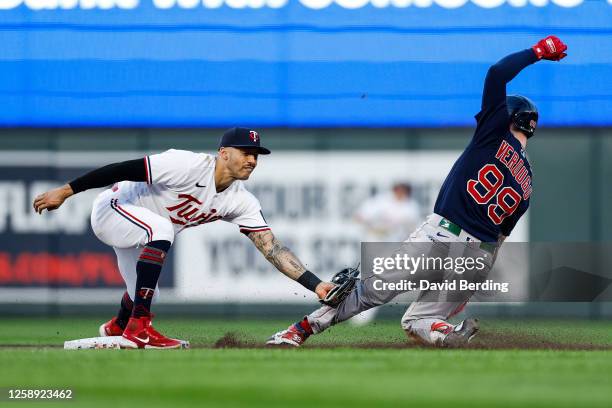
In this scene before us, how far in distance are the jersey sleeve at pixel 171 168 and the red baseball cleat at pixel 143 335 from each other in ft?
2.79

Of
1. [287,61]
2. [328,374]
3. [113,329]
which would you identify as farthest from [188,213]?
[287,61]

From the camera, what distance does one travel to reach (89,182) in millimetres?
7105

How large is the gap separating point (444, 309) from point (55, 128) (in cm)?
715

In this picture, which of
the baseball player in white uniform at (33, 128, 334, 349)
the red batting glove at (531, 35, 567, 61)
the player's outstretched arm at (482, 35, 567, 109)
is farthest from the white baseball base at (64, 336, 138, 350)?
the red batting glove at (531, 35, 567, 61)

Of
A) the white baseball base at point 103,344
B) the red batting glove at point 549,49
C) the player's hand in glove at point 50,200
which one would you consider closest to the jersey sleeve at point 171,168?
the player's hand in glove at point 50,200

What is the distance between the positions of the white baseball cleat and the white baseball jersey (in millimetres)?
1438

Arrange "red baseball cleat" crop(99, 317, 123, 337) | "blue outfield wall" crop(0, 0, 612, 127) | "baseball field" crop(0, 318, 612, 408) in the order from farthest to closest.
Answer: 1. "blue outfield wall" crop(0, 0, 612, 127)
2. "red baseball cleat" crop(99, 317, 123, 337)
3. "baseball field" crop(0, 318, 612, 408)

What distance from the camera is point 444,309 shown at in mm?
7469

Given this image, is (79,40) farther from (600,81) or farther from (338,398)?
(338,398)

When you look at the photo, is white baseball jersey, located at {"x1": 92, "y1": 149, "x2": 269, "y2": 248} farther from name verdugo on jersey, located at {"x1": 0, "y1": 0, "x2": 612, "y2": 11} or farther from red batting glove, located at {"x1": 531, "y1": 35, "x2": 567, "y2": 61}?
name verdugo on jersey, located at {"x1": 0, "y1": 0, "x2": 612, "y2": 11}

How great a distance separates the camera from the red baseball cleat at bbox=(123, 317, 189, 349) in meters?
7.17

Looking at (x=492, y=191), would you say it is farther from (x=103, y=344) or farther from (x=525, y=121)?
(x=103, y=344)

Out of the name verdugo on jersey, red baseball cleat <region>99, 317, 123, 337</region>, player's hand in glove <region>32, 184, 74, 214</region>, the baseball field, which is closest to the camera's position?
the baseball field

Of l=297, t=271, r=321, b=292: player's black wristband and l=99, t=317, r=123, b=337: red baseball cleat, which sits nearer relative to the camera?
l=297, t=271, r=321, b=292: player's black wristband
